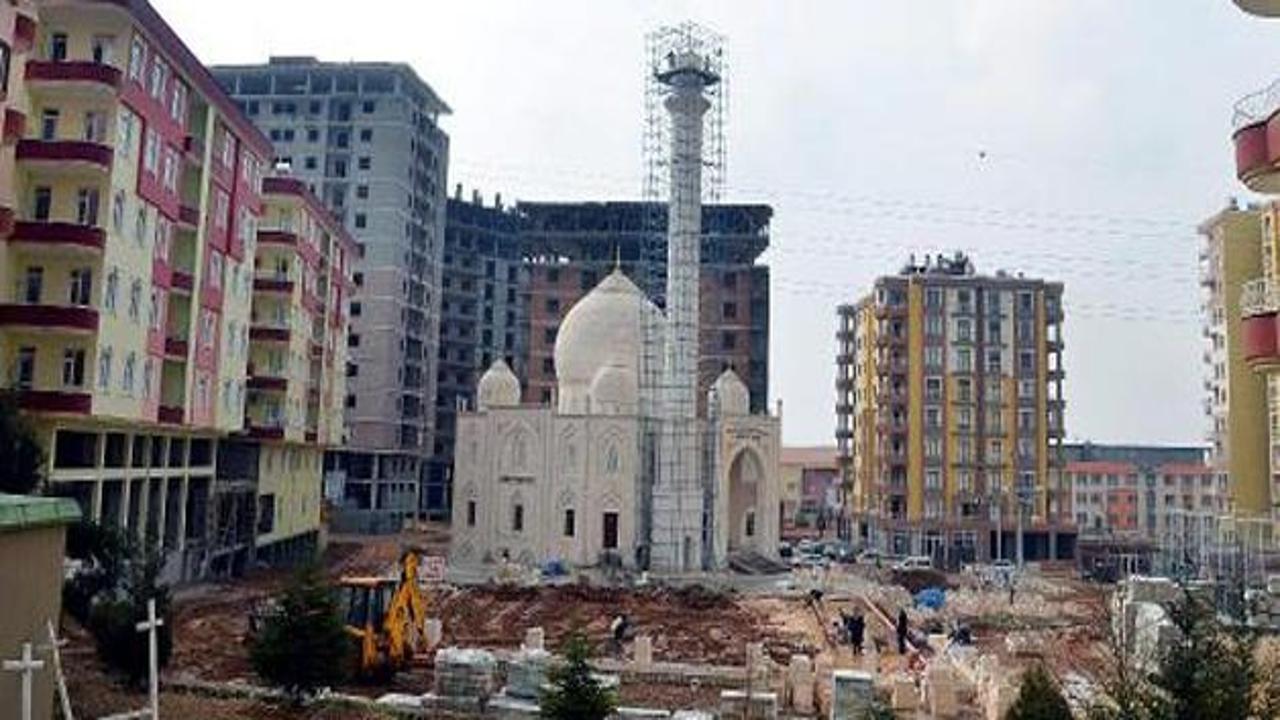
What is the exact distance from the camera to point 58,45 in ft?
103

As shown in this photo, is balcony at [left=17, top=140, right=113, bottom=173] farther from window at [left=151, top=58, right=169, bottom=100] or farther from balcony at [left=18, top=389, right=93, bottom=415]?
balcony at [left=18, top=389, right=93, bottom=415]

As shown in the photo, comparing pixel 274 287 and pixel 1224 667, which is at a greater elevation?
pixel 274 287

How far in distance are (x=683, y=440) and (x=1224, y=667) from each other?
4176cm

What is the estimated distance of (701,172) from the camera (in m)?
55.0

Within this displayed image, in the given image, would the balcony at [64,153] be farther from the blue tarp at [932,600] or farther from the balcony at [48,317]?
the blue tarp at [932,600]

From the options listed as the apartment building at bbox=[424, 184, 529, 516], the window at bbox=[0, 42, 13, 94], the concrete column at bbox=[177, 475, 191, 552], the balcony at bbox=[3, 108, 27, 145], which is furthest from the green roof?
the apartment building at bbox=[424, 184, 529, 516]

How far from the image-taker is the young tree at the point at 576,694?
1488 centimetres

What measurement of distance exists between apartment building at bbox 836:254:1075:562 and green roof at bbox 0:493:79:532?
67.6 metres

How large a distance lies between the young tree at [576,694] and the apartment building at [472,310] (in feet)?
254

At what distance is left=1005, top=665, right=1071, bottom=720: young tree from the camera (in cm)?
1366

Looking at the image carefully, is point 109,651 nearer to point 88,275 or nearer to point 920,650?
point 88,275

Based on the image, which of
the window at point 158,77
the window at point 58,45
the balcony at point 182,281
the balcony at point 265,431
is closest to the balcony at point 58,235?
the window at point 58,45

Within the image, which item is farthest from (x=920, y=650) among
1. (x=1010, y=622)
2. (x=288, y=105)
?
(x=288, y=105)

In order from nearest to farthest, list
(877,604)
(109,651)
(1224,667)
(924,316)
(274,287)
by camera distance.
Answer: (1224,667) < (109,651) < (877,604) < (274,287) < (924,316)
